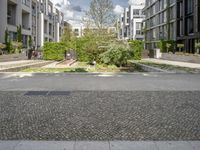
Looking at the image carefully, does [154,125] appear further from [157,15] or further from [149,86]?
[157,15]

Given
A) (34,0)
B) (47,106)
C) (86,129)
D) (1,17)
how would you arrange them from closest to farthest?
1. (86,129)
2. (47,106)
3. (1,17)
4. (34,0)

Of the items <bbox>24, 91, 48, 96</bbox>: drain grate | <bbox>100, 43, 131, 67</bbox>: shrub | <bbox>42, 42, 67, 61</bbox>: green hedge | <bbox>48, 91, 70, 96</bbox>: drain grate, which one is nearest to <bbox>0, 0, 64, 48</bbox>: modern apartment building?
<bbox>42, 42, 67, 61</bbox>: green hedge

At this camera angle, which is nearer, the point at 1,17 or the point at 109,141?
the point at 109,141

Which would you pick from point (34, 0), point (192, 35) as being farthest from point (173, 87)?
point (34, 0)

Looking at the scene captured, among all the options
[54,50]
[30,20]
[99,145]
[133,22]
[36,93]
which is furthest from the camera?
[133,22]

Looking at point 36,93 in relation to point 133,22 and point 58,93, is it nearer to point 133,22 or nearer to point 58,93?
point 58,93

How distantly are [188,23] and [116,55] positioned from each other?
3166cm

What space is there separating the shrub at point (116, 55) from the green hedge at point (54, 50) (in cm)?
1517

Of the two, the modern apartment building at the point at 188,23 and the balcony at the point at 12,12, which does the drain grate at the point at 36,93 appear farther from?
the balcony at the point at 12,12

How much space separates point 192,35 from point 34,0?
38.4 meters

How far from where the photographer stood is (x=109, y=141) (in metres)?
5.33

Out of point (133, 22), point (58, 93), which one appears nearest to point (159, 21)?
point (133, 22)

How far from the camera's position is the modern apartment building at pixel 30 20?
48581mm

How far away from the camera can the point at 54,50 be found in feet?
126
